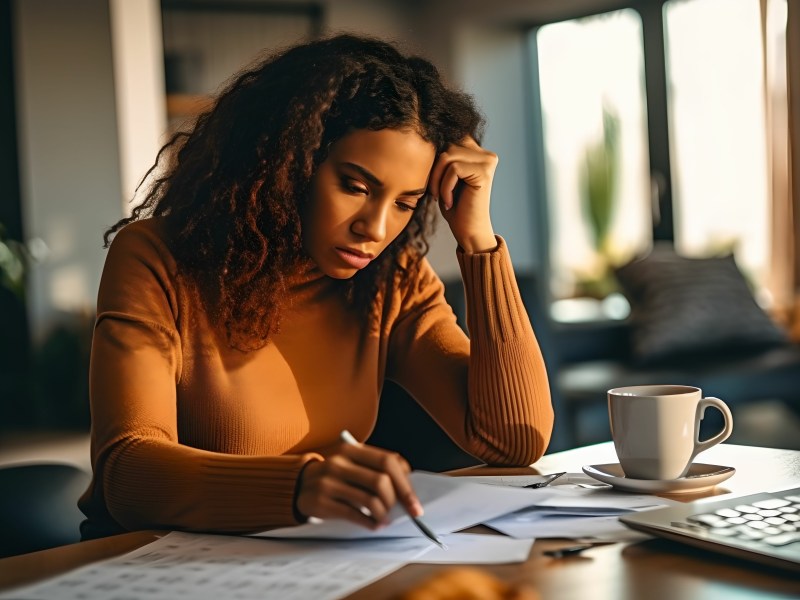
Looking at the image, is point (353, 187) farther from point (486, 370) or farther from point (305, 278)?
point (486, 370)

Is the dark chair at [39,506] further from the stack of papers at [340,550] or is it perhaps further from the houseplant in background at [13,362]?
the houseplant in background at [13,362]

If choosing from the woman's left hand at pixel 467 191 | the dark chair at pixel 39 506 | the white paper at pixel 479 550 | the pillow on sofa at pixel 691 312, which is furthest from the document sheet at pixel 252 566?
the pillow on sofa at pixel 691 312

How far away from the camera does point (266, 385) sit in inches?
52.2

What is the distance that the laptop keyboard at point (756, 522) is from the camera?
0.81 metres

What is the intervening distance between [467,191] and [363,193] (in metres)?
0.22

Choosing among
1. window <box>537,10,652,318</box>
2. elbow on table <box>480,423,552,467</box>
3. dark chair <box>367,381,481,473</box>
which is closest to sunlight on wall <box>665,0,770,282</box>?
window <box>537,10,652,318</box>

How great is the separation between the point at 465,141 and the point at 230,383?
489mm

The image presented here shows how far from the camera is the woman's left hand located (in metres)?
1.42

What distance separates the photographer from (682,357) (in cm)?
368

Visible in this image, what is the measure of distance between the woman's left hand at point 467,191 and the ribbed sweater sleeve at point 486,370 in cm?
3

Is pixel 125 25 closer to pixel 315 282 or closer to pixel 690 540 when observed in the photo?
pixel 315 282

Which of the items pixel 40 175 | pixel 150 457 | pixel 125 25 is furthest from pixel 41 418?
pixel 150 457

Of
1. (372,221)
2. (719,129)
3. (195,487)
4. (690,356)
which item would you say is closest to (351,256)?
(372,221)

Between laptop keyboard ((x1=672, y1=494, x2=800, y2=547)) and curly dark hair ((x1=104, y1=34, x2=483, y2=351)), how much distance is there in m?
0.66
